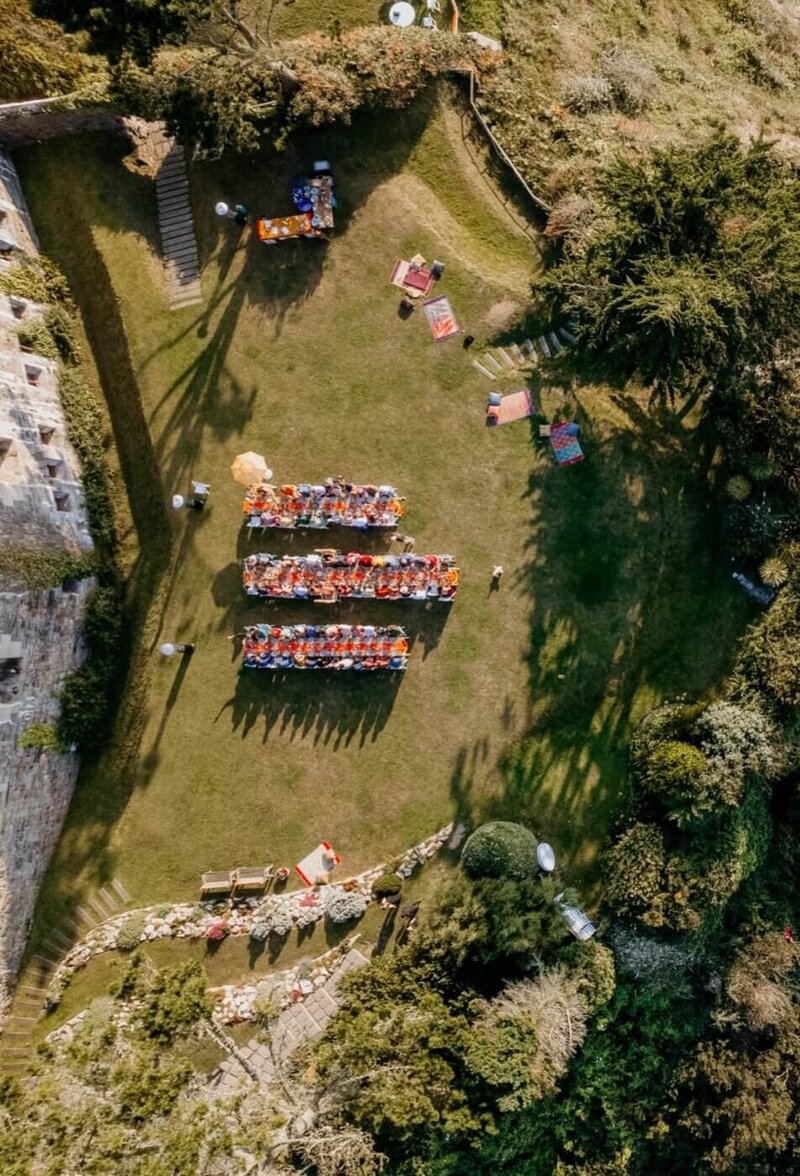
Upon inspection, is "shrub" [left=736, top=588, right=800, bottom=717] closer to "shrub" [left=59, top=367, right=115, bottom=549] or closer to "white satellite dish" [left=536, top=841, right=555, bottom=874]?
"white satellite dish" [left=536, top=841, right=555, bottom=874]

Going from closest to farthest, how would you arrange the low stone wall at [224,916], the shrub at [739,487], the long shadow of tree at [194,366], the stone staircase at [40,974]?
1. the stone staircase at [40,974]
2. the low stone wall at [224,916]
3. the long shadow of tree at [194,366]
4. the shrub at [739,487]

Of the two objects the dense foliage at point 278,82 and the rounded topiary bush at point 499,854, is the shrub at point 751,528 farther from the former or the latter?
the dense foliage at point 278,82

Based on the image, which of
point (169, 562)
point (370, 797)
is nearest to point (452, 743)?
point (370, 797)

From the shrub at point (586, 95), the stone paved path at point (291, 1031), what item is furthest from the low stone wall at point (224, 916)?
the shrub at point (586, 95)

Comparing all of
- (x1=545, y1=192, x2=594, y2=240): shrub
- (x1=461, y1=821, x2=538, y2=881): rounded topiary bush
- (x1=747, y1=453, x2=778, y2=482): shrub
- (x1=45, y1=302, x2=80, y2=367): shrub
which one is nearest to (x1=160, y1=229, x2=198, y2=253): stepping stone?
(x1=45, y1=302, x2=80, y2=367): shrub

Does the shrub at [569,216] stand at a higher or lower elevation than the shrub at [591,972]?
higher

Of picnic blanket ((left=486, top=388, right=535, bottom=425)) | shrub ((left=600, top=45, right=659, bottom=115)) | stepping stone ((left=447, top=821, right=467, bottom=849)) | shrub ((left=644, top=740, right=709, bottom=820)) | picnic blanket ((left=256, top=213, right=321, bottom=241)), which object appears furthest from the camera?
shrub ((left=600, top=45, right=659, bottom=115))

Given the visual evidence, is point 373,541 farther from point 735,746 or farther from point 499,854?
point 735,746
